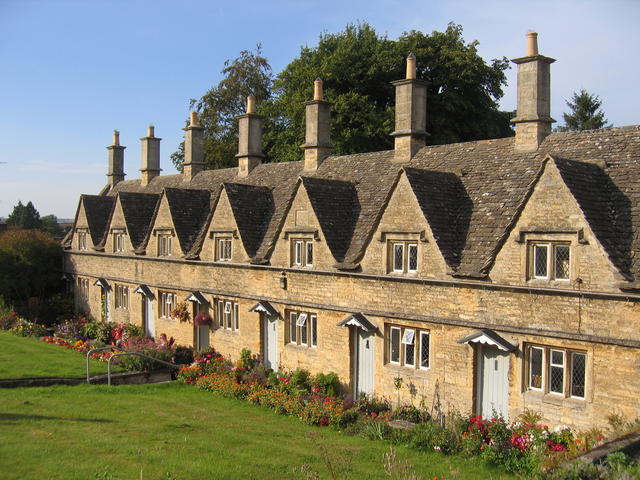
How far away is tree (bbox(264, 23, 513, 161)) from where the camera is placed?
37.8m

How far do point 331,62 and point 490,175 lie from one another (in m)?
22.2

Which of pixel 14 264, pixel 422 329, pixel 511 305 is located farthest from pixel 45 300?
pixel 511 305

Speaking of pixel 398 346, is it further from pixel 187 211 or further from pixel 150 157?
pixel 150 157

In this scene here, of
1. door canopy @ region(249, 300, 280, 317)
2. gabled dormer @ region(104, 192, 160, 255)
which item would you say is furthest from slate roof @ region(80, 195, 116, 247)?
door canopy @ region(249, 300, 280, 317)

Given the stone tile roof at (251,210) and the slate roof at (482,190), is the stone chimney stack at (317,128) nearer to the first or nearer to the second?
the slate roof at (482,190)

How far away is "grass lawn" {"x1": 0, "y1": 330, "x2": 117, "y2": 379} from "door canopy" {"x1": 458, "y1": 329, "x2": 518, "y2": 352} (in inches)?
585

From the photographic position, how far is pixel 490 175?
1961 centimetres

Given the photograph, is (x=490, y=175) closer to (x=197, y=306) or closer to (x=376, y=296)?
(x=376, y=296)

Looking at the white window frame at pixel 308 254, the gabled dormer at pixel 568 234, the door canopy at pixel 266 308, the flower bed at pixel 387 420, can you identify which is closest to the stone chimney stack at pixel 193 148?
the flower bed at pixel 387 420

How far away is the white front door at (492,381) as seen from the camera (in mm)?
16812

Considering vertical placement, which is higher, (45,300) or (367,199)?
(367,199)

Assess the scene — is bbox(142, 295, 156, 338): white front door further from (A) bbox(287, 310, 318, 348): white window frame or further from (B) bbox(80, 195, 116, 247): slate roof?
(A) bbox(287, 310, 318, 348): white window frame

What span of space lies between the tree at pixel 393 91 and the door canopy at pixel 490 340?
22.1 meters

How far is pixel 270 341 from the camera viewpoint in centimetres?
2420
